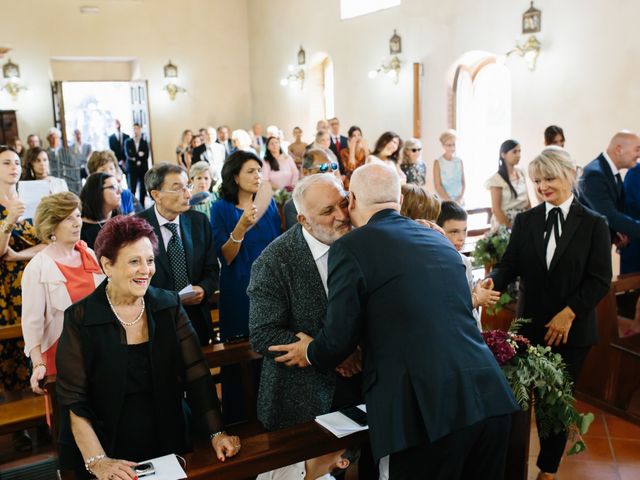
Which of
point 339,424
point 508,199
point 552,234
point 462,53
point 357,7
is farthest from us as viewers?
point 357,7

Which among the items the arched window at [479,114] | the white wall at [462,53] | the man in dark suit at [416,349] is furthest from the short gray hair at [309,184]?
the arched window at [479,114]

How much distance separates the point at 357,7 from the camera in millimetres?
13594

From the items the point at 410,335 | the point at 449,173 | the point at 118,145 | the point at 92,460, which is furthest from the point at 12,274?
the point at 118,145

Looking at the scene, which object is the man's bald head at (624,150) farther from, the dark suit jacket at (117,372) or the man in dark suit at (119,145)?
the man in dark suit at (119,145)

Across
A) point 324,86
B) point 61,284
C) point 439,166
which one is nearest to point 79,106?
point 324,86

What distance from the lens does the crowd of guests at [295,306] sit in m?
2.24

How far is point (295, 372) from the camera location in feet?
8.89

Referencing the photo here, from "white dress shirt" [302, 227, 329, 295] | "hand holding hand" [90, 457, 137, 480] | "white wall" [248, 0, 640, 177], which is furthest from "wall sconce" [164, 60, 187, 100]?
"hand holding hand" [90, 457, 137, 480]

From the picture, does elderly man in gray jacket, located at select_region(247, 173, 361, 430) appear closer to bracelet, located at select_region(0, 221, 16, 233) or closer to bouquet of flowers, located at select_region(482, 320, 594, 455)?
bouquet of flowers, located at select_region(482, 320, 594, 455)

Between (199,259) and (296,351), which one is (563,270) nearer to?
(296,351)

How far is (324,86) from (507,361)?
44.6 ft

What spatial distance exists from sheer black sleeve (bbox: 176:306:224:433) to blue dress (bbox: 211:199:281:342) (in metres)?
A: 1.20

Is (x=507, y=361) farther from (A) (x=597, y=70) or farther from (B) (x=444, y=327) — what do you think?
(A) (x=597, y=70)

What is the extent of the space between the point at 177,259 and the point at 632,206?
3952 millimetres
